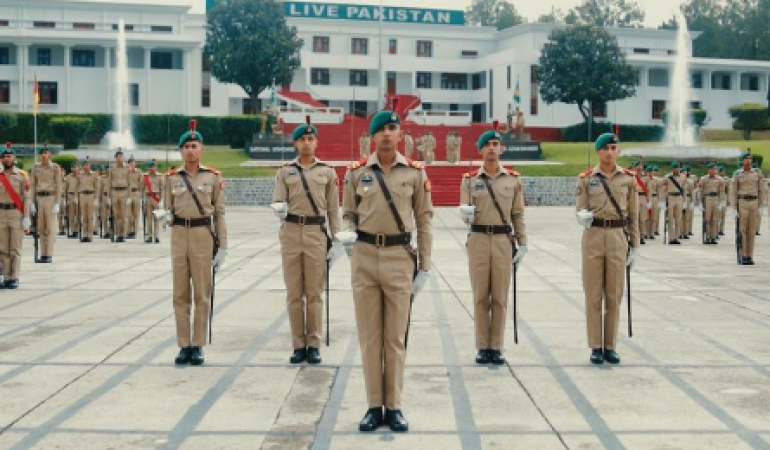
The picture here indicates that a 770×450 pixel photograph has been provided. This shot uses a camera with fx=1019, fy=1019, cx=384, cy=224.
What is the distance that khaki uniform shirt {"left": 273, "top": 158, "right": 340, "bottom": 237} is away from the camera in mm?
9617

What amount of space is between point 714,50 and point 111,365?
3910 inches

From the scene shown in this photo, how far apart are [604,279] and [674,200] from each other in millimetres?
16768

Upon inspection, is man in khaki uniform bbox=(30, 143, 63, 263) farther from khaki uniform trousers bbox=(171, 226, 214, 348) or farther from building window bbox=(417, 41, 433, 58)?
building window bbox=(417, 41, 433, 58)

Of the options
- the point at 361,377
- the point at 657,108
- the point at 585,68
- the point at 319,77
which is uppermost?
the point at 319,77

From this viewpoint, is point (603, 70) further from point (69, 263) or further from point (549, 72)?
point (69, 263)

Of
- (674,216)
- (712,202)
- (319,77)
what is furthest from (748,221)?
(319,77)

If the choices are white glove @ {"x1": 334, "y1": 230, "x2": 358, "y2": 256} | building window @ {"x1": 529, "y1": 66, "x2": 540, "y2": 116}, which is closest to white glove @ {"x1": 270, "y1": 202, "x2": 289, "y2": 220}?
white glove @ {"x1": 334, "y1": 230, "x2": 358, "y2": 256}

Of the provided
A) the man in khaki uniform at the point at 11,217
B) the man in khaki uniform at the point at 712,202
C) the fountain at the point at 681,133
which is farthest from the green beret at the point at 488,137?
the fountain at the point at 681,133

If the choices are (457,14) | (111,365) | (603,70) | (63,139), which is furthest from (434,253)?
(457,14)

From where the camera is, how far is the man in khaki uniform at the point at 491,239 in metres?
9.52

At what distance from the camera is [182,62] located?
232ft

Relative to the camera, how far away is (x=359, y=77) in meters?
82.6

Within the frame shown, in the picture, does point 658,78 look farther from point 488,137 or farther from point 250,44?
point 488,137

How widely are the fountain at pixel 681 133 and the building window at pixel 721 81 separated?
259cm
